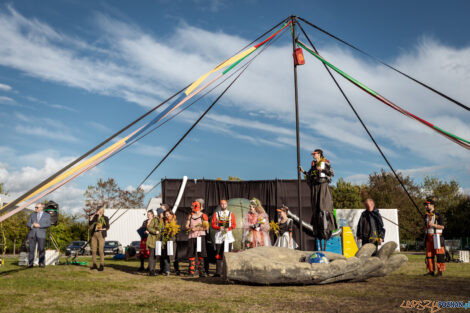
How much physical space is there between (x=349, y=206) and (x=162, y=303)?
3725 centimetres

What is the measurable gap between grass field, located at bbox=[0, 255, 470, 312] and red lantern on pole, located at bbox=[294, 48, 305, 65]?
537cm

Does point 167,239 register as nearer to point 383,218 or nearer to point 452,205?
point 383,218

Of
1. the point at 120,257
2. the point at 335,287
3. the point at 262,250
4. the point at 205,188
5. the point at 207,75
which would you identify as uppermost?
the point at 207,75

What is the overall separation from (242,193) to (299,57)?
832cm

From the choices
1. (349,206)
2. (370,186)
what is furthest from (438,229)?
(370,186)

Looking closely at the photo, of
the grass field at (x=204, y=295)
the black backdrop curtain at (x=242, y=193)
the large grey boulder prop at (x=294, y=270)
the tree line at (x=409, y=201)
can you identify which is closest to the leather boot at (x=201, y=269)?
the grass field at (x=204, y=295)

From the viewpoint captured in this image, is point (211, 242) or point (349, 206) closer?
point (211, 242)

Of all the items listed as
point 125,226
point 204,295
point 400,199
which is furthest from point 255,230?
point 400,199

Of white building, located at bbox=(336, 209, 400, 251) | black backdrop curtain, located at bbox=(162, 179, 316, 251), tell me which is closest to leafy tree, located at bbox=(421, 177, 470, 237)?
white building, located at bbox=(336, 209, 400, 251)

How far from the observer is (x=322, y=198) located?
319 inches

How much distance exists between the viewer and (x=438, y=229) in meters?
9.23

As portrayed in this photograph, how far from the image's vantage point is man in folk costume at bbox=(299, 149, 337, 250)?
26.3 feet

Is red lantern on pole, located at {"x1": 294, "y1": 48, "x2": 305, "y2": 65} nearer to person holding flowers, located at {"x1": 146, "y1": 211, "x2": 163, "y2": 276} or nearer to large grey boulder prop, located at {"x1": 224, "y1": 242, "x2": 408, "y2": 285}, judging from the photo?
large grey boulder prop, located at {"x1": 224, "y1": 242, "x2": 408, "y2": 285}

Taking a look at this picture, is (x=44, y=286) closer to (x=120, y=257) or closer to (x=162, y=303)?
(x=162, y=303)
